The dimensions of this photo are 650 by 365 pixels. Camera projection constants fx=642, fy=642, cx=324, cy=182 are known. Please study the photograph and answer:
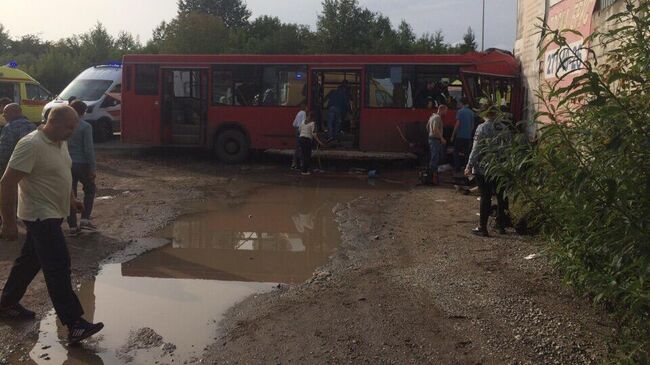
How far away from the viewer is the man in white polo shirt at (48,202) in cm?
484

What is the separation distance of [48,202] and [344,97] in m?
11.8

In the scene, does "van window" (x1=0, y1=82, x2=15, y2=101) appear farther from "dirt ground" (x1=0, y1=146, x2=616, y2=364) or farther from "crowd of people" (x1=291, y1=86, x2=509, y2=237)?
"dirt ground" (x1=0, y1=146, x2=616, y2=364)

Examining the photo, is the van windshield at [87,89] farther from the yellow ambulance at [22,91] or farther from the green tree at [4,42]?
the green tree at [4,42]

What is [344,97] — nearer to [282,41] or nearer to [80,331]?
[80,331]

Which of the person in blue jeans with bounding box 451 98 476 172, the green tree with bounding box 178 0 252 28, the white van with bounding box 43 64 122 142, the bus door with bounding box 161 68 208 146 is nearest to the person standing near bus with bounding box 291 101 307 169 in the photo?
the bus door with bounding box 161 68 208 146

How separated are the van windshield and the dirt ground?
43.9ft

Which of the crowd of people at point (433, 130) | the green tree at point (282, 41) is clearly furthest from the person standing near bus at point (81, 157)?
the green tree at point (282, 41)

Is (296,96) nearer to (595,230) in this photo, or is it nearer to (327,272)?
(327,272)

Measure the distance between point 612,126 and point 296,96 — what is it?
42.3 ft

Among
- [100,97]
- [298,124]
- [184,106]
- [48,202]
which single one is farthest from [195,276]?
[100,97]

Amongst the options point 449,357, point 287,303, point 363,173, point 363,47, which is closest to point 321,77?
point 363,173

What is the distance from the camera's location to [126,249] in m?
7.91

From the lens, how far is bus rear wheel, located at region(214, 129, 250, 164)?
16594 mm

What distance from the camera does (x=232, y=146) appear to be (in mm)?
16688
